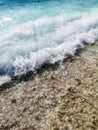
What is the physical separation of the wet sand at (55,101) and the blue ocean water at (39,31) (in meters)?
0.84

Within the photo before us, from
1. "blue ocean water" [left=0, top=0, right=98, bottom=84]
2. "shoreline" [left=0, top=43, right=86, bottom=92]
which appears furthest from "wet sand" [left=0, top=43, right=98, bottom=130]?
"blue ocean water" [left=0, top=0, right=98, bottom=84]

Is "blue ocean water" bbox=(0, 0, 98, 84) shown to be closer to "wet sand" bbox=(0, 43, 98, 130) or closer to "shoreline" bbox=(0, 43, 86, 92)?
"shoreline" bbox=(0, 43, 86, 92)

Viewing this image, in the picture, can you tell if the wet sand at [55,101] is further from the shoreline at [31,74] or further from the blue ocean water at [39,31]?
the blue ocean water at [39,31]

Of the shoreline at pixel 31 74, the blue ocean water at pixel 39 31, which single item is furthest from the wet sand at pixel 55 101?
the blue ocean water at pixel 39 31

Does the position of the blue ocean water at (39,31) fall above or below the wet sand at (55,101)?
above

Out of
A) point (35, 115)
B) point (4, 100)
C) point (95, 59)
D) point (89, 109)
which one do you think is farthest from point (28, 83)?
point (95, 59)

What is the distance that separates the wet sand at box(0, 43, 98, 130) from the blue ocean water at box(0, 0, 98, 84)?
839 millimetres

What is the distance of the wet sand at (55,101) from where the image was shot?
242 inches

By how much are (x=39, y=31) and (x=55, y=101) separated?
21.2ft

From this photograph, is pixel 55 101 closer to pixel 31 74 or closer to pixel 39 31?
pixel 31 74

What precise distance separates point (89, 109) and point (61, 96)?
98 cm

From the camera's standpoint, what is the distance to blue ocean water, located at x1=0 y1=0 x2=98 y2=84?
9195mm

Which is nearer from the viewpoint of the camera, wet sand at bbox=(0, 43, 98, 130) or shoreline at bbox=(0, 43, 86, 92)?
wet sand at bbox=(0, 43, 98, 130)

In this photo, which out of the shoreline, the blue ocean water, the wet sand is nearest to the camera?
the wet sand
